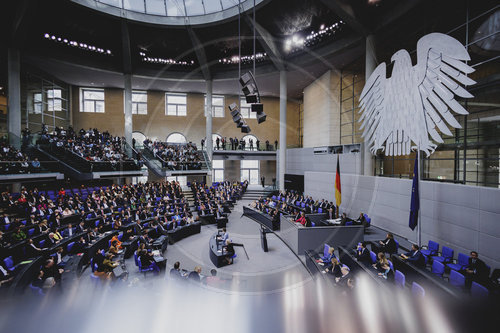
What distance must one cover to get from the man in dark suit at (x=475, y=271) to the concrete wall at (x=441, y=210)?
1430 millimetres

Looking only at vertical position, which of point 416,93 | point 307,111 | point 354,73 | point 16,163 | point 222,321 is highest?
point 354,73

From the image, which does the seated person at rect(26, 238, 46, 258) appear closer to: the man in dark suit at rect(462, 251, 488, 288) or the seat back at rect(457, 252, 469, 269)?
the man in dark suit at rect(462, 251, 488, 288)

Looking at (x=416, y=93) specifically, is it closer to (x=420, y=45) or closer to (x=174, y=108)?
(x=420, y=45)

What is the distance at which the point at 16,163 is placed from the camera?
1216cm

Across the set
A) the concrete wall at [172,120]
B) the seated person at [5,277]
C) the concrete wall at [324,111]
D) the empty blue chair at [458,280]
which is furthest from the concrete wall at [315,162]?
the seated person at [5,277]

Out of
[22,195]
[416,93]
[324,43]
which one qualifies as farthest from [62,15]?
[416,93]

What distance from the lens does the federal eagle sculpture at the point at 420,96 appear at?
8445mm

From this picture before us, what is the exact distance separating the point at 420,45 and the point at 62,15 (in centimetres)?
2113

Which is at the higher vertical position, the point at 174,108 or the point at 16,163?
the point at 174,108

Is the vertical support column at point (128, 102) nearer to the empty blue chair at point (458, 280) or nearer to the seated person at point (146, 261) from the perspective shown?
the seated person at point (146, 261)

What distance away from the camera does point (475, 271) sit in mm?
5840

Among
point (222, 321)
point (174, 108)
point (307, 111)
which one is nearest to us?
point (222, 321)

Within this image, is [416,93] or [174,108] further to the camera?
[174,108]

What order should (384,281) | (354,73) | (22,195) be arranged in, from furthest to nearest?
(354,73) < (22,195) < (384,281)
